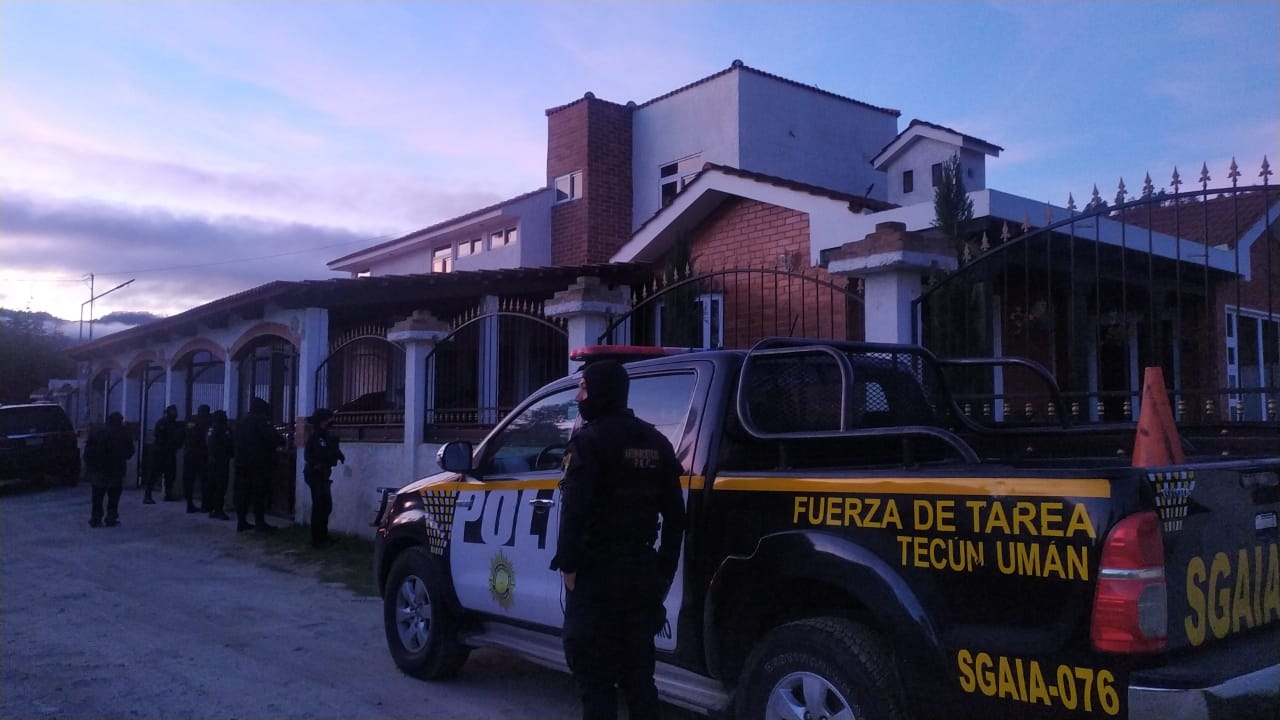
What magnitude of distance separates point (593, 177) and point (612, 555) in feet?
57.8

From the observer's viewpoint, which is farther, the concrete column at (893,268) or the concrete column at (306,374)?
the concrete column at (306,374)

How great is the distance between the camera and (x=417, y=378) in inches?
439

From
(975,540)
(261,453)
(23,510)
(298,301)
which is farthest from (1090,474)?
(23,510)

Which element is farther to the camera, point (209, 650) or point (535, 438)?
point (209, 650)

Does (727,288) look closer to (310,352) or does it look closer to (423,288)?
(423,288)

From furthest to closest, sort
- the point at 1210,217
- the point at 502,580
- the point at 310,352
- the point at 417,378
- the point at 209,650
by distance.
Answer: the point at 310,352, the point at 417,378, the point at 1210,217, the point at 209,650, the point at 502,580

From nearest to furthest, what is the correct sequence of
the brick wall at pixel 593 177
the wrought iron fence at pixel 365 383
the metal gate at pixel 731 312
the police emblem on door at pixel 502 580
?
1. the police emblem on door at pixel 502 580
2. the metal gate at pixel 731 312
3. the wrought iron fence at pixel 365 383
4. the brick wall at pixel 593 177

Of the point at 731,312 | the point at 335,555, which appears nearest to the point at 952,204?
the point at 731,312

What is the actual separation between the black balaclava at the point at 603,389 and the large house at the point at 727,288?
299 cm

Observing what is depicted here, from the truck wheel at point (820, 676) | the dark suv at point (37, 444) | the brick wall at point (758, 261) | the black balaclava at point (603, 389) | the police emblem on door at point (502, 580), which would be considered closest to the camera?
the truck wheel at point (820, 676)

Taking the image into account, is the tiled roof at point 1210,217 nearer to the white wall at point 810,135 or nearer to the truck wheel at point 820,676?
the truck wheel at point 820,676

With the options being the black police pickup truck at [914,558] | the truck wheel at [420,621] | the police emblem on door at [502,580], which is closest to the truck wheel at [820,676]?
the black police pickup truck at [914,558]

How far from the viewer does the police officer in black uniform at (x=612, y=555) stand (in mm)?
3641

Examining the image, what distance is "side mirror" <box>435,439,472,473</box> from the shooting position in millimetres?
5285
